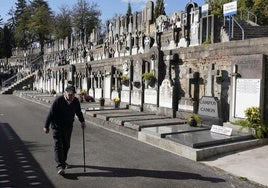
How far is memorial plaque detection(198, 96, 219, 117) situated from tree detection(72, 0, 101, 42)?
156ft

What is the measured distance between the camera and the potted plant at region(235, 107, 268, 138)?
31.1ft

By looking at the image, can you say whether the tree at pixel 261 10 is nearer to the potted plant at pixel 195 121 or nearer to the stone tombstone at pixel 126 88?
the stone tombstone at pixel 126 88

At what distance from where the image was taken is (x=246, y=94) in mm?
10164

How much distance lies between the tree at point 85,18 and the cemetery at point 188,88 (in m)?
35.9

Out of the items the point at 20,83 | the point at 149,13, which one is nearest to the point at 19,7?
the point at 20,83

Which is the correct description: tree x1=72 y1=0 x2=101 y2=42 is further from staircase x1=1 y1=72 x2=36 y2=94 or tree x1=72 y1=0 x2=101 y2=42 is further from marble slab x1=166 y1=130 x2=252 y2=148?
marble slab x1=166 y1=130 x2=252 y2=148

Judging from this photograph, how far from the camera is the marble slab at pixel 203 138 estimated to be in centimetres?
843

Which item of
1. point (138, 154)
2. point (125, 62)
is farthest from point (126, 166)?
point (125, 62)

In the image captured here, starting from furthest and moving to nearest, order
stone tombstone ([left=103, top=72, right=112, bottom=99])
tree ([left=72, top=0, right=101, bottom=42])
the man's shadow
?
1. tree ([left=72, top=0, right=101, bottom=42])
2. stone tombstone ([left=103, top=72, right=112, bottom=99])
3. the man's shadow

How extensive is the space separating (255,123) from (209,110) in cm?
204

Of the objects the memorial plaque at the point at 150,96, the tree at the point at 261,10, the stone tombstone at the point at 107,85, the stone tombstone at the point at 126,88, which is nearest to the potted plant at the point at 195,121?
the memorial plaque at the point at 150,96

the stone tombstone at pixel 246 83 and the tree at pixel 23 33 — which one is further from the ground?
the tree at pixel 23 33

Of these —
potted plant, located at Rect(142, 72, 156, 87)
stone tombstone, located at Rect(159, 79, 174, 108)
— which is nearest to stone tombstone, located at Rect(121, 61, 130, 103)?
potted plant, located at Rect(142, 72, 156, 87)

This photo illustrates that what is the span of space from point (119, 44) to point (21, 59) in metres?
44.0
